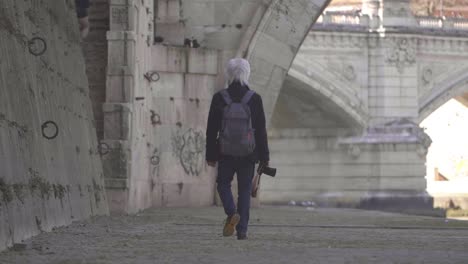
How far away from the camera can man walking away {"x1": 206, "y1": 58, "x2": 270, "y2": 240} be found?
426 inches

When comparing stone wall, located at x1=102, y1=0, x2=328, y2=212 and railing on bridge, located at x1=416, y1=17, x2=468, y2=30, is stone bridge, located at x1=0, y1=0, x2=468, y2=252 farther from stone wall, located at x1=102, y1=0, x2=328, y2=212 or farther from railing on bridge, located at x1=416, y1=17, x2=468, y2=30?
railing on bridge, located at x1=416, y1=17, x2=468, y2=30

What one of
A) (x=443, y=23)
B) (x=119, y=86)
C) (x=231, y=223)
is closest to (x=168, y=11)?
(x=119, y=86)

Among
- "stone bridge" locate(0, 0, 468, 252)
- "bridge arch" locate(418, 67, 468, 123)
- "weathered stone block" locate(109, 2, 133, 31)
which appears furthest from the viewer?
"bridge arch" locate(418, 67, 468, 123)

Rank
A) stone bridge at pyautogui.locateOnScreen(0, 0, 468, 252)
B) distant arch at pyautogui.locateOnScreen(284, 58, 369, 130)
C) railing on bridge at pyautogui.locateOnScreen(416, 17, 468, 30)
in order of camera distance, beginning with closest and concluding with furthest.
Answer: stone bridge at pyautogui.locateOnScreen(0, 0, 468, 252) < distant arch at pyautogui.locateOnScreen(284, 58, 369, 130) < railing on bridge at pyautogui.locateOnScreen(416, 17, 468, 30)

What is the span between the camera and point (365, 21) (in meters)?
53.7

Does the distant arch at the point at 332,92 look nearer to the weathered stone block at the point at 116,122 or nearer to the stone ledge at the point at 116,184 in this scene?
the weathered stone block at the point at 116,122

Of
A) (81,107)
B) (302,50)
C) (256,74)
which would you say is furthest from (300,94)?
(81,107)

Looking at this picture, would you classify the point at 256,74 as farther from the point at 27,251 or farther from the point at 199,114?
the point at 27,251

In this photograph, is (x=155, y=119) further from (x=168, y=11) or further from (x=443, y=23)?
(x=443, y=23)

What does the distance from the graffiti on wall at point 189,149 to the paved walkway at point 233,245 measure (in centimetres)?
839

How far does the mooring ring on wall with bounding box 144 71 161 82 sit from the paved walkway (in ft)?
23.1

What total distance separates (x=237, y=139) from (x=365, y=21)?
4343cm

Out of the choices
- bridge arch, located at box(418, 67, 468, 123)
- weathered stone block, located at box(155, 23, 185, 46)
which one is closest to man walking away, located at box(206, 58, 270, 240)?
weathered stone block, located at box(155, 23, 185, 46)

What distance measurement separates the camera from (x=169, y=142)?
21.8 metres
